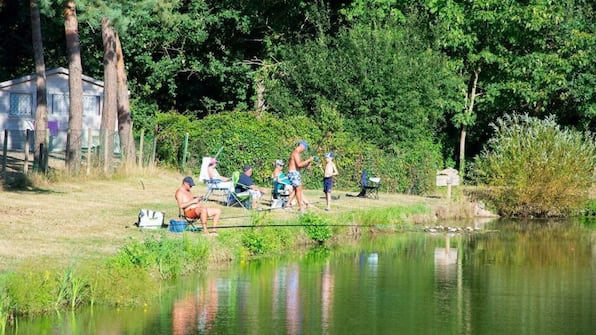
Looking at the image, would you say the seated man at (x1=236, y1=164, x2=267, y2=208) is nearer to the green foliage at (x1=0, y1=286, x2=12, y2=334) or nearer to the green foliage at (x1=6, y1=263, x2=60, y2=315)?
the green foliage at (x1=6, y1=263, x2=60, y2=315)

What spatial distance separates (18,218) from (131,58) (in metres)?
26.4

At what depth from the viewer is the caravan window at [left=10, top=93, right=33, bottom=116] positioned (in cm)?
4456

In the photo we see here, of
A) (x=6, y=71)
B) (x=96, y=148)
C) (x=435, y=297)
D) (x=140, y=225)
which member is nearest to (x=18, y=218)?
(x=140, y=225)

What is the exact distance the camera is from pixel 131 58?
1918 inches

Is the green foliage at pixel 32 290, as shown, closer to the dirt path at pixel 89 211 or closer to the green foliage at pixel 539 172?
the dirt path at pixel 89 211

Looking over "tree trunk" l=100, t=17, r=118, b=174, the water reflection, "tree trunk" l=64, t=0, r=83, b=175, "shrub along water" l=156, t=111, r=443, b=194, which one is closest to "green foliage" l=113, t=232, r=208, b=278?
the water reflection

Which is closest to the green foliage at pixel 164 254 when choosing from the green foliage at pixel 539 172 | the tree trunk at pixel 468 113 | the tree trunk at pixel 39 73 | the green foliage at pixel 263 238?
the green foliage at pixel 263 238

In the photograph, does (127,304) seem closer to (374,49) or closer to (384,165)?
(384,165)

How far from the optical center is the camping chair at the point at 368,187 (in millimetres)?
34438

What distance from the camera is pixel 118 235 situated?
70.8 feet

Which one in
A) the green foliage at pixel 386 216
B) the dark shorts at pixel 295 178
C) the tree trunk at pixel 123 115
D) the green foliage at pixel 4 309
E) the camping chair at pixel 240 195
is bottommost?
the green foliage at pixel 4 309

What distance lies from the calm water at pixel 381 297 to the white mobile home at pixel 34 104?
2112 cm

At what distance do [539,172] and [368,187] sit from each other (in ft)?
18.5

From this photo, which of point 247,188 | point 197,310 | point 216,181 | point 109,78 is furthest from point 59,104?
point 197,310
